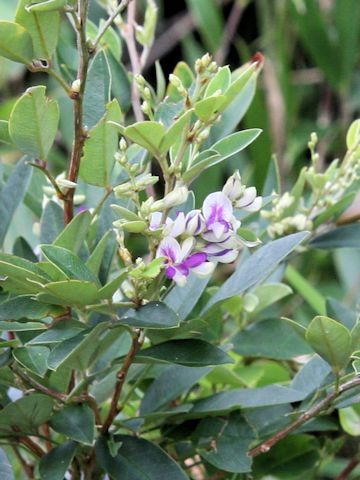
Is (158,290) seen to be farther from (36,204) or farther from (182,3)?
(182,3)

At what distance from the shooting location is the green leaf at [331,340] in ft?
1.76

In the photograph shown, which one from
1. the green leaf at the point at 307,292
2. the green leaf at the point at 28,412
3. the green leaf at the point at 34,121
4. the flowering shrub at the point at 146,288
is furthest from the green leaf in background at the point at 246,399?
the green leaf at the point at 307,292

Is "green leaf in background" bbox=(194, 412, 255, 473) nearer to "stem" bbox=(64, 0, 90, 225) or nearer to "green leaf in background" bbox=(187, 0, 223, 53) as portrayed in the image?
"stem" bbox=(64, 0, 90, 225)

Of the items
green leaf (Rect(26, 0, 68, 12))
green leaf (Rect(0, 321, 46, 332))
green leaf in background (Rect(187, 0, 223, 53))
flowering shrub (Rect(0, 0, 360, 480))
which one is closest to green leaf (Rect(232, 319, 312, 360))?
flowering shrub (Rect(0, 0, 360, 480))

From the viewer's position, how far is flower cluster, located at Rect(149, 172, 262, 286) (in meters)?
0.49

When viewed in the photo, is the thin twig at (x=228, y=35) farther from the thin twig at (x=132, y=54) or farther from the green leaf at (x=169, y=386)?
the green leaf at (x=169, y=386)

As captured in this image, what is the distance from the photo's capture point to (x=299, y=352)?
2.32 feet

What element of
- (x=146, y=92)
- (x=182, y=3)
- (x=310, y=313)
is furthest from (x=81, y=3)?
(x=182, y=3)

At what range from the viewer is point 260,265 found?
54 cm

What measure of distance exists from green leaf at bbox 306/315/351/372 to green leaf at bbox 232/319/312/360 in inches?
5.5

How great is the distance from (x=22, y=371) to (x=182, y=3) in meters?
2.01

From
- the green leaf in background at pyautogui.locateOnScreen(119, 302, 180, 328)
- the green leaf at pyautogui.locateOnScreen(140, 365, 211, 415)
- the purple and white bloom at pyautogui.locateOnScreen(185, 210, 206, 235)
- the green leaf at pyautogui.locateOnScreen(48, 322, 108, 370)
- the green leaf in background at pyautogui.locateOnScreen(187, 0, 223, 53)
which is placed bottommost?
the green leaf in background at pyautogui.locateOnScreen(187, 0, 223, 53)

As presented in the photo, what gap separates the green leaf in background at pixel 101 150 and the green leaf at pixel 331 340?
16 centimetres

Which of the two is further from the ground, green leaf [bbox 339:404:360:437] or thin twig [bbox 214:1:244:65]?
green leaf [bbox 339:404:360:437]
